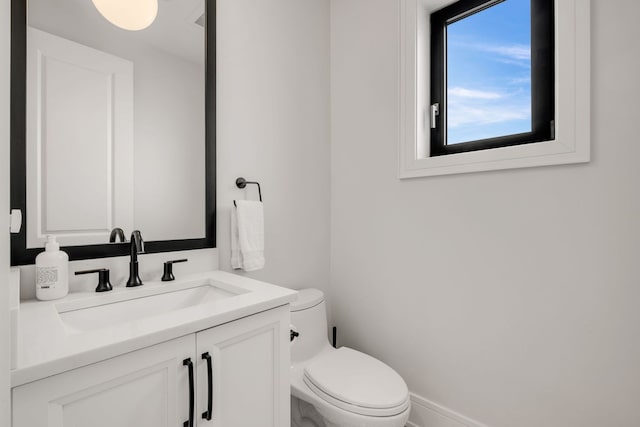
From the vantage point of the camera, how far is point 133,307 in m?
0.95

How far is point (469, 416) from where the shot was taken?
4.24 feet

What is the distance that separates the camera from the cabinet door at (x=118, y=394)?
52 centimetres

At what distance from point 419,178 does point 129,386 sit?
130 cm

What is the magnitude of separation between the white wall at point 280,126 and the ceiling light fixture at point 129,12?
0.28 metres

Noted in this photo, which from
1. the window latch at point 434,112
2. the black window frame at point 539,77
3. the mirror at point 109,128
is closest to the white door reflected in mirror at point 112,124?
the mirror at point 109,128

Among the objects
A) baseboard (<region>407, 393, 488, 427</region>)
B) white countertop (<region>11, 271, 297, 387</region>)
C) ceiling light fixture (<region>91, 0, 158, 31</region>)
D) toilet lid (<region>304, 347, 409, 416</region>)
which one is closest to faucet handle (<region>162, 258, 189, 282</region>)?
white countertop (<region>11, 271, 297, 387</region>)

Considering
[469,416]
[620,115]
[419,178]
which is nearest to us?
[620,115]

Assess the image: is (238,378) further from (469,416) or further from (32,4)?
(32,4)

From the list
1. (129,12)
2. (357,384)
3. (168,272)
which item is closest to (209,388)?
(168,272)

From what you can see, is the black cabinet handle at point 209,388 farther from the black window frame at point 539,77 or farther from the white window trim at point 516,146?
the black window frame at point 539,77

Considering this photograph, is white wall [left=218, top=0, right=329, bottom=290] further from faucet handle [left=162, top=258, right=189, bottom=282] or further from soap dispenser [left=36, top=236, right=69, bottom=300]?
soap dispenser [left=36, top=236, right=69, bottom=300]

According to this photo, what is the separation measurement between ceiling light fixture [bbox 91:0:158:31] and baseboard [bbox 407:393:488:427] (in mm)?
1949

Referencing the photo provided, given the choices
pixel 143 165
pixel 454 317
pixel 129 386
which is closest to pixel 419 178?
pixel 454 317

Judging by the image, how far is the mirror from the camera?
0.89 meters
